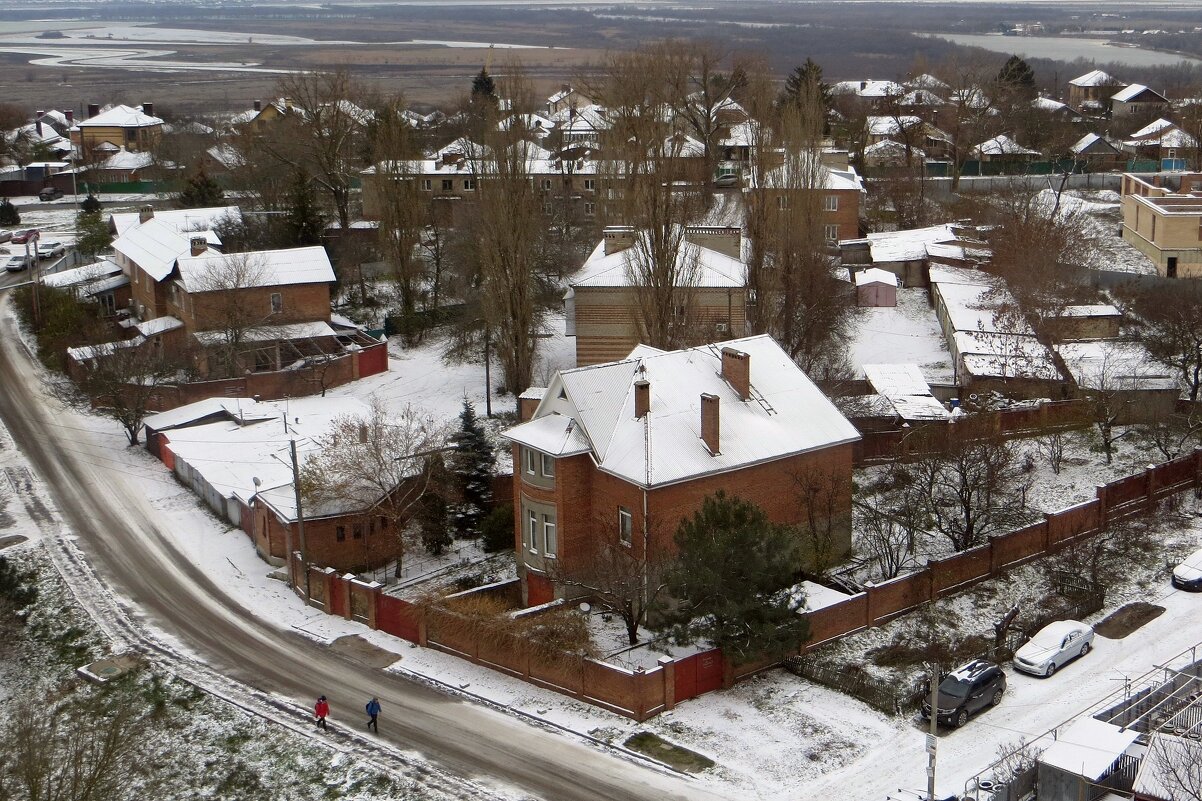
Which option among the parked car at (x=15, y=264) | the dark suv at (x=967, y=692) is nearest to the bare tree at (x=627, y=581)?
the dark suv at (x=967, y=692)

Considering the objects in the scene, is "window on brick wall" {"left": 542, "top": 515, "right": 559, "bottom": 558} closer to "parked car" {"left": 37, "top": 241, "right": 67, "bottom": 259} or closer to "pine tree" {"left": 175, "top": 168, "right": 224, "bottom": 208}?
"pine tree" {"left": 175, "top": 168, "right": 224, "bottom": 208}

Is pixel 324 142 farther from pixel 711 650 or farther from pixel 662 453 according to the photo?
pixel 711 650

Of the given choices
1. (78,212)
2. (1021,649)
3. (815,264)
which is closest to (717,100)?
(815,264)

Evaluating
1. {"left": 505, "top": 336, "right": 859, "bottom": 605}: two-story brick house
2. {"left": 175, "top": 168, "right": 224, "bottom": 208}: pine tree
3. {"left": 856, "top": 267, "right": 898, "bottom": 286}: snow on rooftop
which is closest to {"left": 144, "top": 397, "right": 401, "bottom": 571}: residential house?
{"left": 505, "top": 336, "right": 859, "bottom": 605}: two-story brick house

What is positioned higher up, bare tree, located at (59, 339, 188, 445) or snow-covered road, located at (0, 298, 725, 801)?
bare tree, located at (59, 339, 188, 445)

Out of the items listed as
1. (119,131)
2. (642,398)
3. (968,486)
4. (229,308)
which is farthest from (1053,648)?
(119,131)
